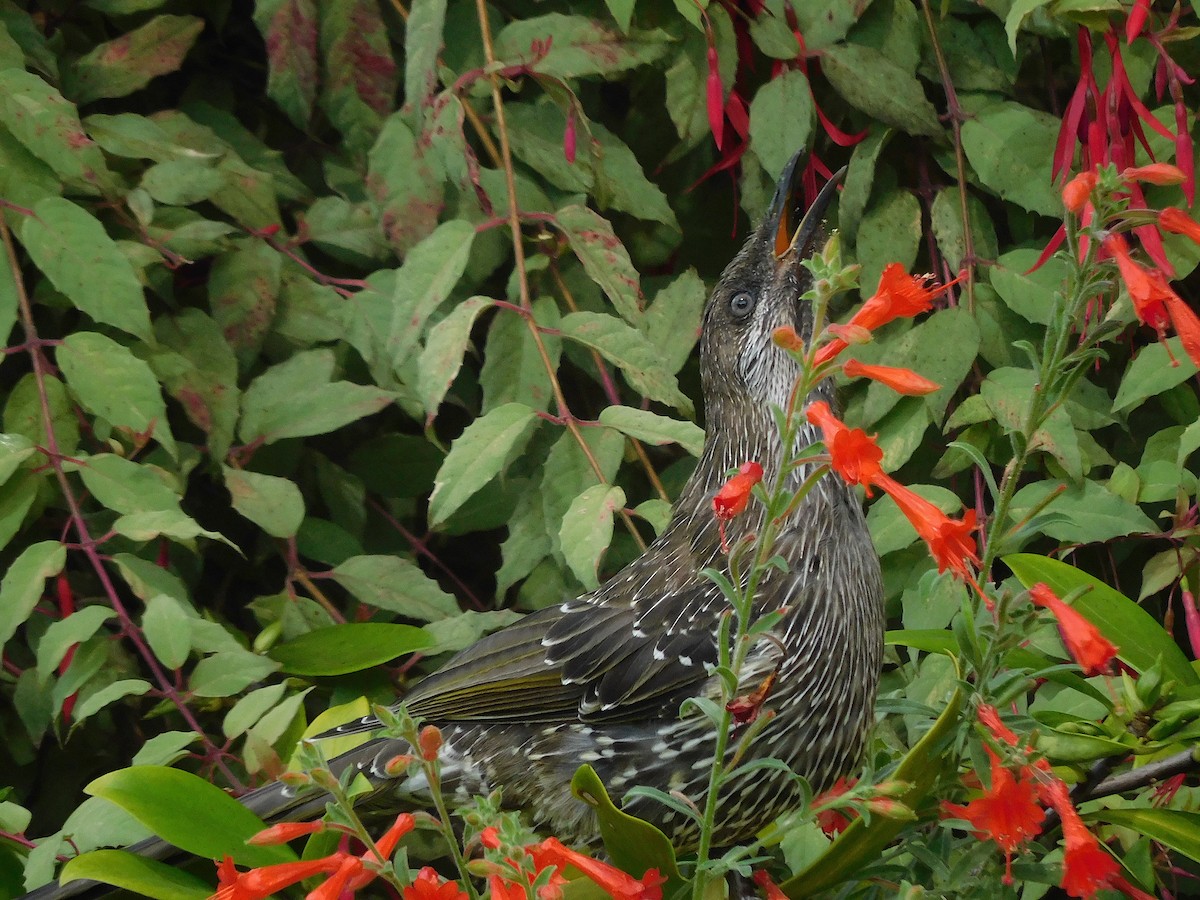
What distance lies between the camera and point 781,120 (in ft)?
6.38

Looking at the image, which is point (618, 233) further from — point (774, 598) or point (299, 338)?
point (774, 598)

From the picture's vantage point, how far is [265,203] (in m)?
2.10

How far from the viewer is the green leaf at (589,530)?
1.67m

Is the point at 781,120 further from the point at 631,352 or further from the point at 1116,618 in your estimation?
the point at 1116,618

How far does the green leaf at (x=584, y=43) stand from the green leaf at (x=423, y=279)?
30cm

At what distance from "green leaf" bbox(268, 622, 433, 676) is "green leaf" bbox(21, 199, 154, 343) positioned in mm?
495

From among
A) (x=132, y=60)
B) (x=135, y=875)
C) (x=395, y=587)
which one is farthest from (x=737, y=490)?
(x=132, y=60)

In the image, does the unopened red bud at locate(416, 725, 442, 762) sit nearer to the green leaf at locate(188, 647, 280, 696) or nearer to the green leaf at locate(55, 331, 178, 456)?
the green leaf at locate(188, 647, 280, 696)

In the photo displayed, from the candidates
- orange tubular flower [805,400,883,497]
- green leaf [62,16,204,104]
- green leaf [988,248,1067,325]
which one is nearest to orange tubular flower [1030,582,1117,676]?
orange tubular flower [805,400,883,497]

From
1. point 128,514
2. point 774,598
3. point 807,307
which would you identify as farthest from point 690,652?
point 128,514

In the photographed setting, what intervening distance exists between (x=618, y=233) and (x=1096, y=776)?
1307 millimetres

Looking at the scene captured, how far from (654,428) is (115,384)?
757 mm

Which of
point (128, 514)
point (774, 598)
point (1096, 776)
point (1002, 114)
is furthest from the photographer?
point (1002, 114)

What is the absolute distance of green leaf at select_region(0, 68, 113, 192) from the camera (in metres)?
1.89
